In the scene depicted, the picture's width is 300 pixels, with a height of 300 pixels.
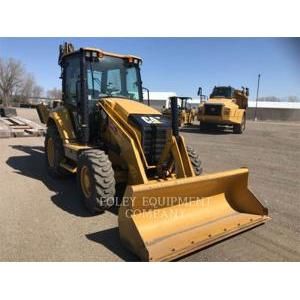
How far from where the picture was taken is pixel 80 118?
6.45 m

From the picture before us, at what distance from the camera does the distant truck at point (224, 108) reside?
19.8m

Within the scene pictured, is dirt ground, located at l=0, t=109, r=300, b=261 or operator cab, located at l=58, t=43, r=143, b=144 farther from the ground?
operator cab, located at l=58, t=43, r=143, b=144

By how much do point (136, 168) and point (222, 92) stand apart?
56.8 feet

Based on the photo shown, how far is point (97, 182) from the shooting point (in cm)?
503

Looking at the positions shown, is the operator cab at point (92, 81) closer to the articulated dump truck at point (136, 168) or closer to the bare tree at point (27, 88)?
the articulated dump truck at point (136, 168)

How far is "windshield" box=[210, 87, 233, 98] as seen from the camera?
21.3 metres

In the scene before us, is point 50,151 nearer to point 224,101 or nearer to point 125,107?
point 125,107

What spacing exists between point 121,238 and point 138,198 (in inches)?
21.3

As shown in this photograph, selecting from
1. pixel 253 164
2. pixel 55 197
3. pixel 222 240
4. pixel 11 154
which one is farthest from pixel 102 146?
pixel 253 164

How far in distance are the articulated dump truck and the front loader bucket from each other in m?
0.01

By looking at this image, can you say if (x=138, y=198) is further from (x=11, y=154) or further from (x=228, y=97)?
(x=228, y=97)

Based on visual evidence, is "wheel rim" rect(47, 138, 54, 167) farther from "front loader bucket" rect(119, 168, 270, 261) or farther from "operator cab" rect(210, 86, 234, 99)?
"operator cab" rect(210, 86, 234, 99)

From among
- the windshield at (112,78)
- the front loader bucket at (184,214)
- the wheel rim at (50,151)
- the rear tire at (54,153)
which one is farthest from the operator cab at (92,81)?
the front loader bucket at (184,214)

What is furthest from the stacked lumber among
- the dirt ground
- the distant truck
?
the distant truck
